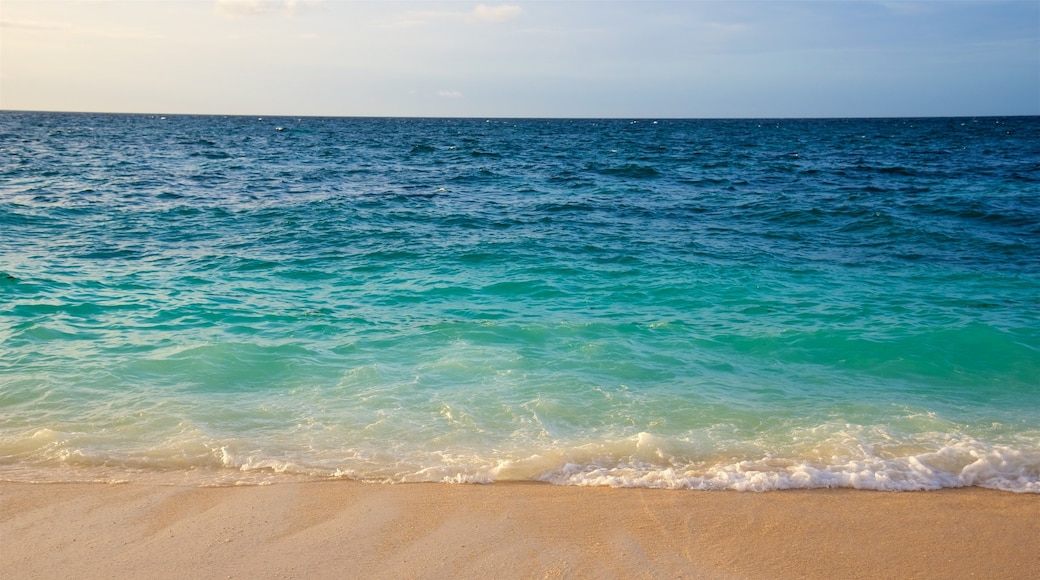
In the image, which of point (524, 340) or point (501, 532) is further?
point (524, 340)

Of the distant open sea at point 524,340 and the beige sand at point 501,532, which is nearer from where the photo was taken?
the beige sand at point 501,532

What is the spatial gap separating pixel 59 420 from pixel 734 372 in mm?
5822

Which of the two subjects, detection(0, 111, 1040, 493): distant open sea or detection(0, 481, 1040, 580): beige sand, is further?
detection(0, 111, 1040, 493): distant open sea

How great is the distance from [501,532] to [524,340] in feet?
13.2

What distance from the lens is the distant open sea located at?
5055mm

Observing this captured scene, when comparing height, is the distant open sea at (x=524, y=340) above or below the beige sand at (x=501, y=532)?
above

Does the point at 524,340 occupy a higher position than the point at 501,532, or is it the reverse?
the point at 524,340

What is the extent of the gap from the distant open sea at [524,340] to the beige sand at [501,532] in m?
0.24

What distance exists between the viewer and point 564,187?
21672mm

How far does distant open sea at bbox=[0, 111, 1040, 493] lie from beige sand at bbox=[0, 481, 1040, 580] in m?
0.24

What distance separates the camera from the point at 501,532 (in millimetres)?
4016

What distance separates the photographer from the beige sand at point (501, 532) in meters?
3.65

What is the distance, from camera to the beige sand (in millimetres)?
3654

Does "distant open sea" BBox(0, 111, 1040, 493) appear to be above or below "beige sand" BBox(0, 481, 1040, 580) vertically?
above
